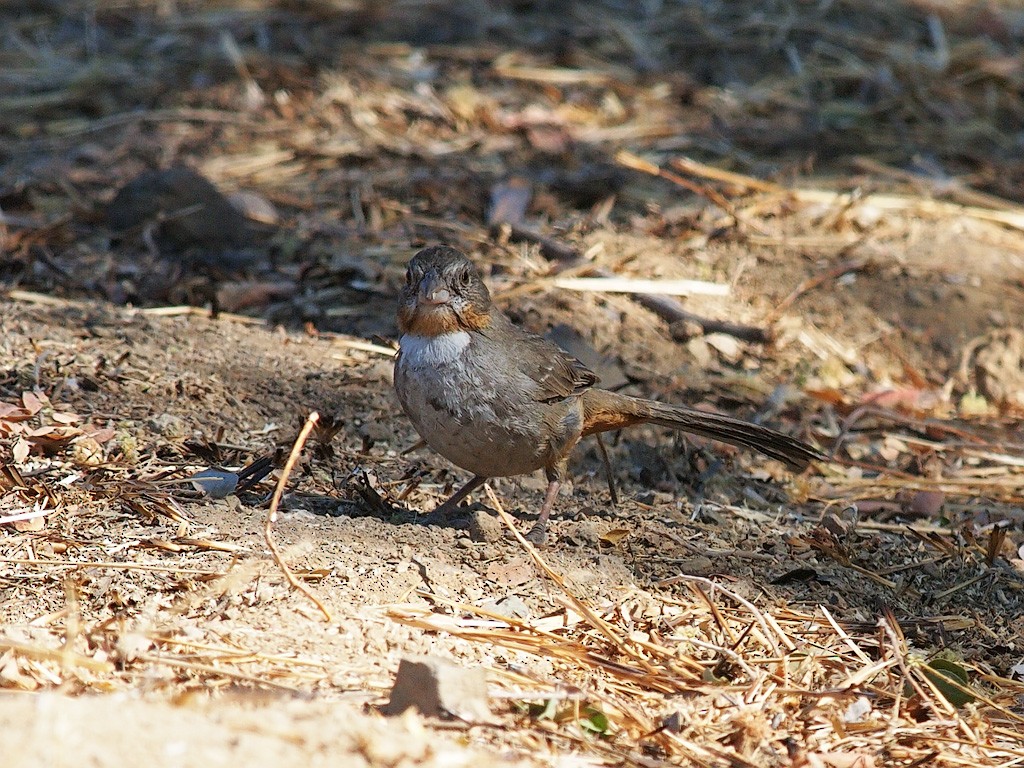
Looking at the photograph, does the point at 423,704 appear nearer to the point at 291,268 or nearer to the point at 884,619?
the point at 884,619

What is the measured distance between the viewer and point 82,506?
384 centimetres

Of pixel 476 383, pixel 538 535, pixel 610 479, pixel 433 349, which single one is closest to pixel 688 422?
pixel 610 479

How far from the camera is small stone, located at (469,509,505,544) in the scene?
13.3ft

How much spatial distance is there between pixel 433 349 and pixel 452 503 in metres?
0.61

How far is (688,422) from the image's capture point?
15.2 ft

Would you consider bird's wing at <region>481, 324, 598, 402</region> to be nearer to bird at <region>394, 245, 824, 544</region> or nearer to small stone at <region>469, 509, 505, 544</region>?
bird at <region>394, 245, 824, 544</region>

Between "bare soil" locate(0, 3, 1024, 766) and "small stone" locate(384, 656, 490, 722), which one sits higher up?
"small stone" locate(384, 656, 490, 722)

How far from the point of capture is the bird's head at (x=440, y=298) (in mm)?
4098

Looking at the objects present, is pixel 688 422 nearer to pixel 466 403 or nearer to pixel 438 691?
pixel 466 403

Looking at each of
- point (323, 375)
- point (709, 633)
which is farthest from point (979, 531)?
point (323, 375)

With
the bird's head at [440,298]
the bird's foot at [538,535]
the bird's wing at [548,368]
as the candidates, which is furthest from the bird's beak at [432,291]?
the bird's foot at [538,535]

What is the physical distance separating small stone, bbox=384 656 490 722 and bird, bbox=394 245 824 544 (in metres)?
1.20

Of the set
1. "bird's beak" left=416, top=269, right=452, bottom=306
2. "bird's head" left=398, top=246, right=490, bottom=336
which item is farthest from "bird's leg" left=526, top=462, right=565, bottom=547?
"bird's beak" left=416, top=269, right=452, bottom=306

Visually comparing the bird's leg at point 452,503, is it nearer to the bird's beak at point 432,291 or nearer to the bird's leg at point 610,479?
the bird's leg at point 610,479
